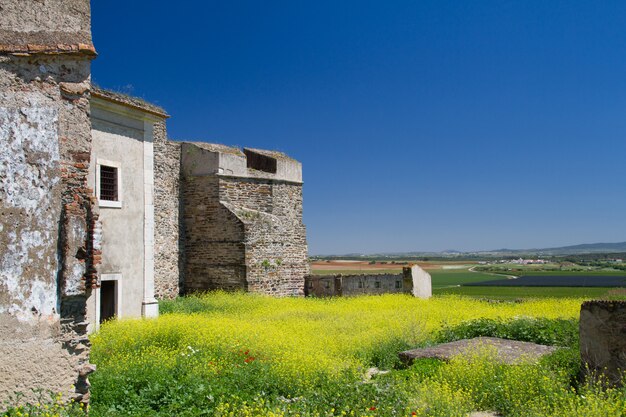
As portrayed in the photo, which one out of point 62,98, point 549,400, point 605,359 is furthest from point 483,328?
point 62,98

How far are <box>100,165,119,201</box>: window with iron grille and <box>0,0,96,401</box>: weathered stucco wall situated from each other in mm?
7953

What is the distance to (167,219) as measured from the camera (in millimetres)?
21484

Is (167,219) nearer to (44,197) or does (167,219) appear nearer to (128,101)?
(128,101)

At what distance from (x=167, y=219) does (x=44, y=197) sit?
14888mm

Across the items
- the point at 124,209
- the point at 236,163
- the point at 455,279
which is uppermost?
the point at 236,163

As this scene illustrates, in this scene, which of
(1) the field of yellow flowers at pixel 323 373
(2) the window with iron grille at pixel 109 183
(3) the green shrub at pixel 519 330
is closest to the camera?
(1) the field of yellow flowers at pixel 323 373

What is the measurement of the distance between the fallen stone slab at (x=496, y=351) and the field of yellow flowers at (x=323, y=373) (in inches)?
13.4

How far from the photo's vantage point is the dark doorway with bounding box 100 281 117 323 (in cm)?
1504

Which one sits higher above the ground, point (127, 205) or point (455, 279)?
point (127, 205)

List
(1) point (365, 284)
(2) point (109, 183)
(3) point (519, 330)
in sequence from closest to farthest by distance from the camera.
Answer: (3) point (519, 330), (2) point (109, 183), (1) point (365, 284)

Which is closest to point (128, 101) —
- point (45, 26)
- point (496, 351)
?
point (45, 26)

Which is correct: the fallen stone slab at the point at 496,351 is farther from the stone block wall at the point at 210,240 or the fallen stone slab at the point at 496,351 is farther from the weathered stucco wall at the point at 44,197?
the stone block wall at the point at 210,240

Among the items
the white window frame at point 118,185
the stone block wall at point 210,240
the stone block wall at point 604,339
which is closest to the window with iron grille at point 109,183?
the white window frame at point 118,185

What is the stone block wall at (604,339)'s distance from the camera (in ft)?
27.3
